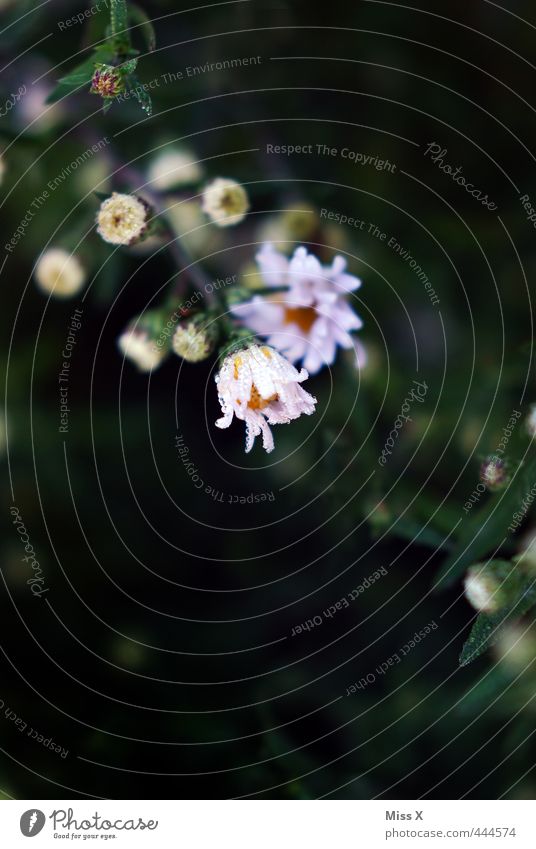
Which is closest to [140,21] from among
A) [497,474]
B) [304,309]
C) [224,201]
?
[224,201]

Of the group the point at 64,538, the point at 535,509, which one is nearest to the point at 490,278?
the point at 535,509

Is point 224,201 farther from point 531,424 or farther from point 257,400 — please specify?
point 531,424

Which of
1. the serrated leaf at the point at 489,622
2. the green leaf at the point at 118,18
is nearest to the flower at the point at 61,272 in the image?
the green leaf at the point at 118,18

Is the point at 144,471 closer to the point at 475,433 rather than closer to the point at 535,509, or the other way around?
the point at 475,433

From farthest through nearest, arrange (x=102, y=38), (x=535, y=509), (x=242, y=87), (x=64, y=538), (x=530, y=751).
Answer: (x=64, y=538) < (x=242, y=87) < (x=530, y=751) < (x=535, y=509) < (x=102, y=38)
